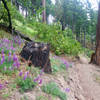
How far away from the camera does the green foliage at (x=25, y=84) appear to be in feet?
8.23

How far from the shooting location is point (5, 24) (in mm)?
8539

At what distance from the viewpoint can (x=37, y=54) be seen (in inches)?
151

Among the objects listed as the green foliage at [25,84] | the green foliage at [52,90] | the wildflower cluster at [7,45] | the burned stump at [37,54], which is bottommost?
the green foliage at [52,90]

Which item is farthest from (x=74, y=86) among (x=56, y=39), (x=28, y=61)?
(x=56, y=39)

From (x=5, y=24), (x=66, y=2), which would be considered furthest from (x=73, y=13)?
(x=5, y=24)

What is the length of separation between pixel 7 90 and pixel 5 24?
694 centimetres

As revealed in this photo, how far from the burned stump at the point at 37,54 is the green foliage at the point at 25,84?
1164 millimetres

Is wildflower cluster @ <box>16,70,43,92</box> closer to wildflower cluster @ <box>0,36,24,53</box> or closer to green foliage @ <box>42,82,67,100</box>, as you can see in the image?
green foliage @ <box>42,82,67,100</box>

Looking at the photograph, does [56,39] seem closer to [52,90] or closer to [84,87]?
[84,87]

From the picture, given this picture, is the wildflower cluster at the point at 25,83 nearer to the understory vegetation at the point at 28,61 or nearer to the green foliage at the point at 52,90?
the understory vegetation at the point at 28,61

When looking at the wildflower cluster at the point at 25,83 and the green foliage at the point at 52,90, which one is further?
the green foliage at the point at 52,90

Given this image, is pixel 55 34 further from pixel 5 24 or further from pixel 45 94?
pixel 45 94

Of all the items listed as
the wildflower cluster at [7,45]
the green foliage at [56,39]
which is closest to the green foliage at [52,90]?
the wildflower cluster at [7,45]

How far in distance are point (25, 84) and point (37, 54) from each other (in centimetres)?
140
